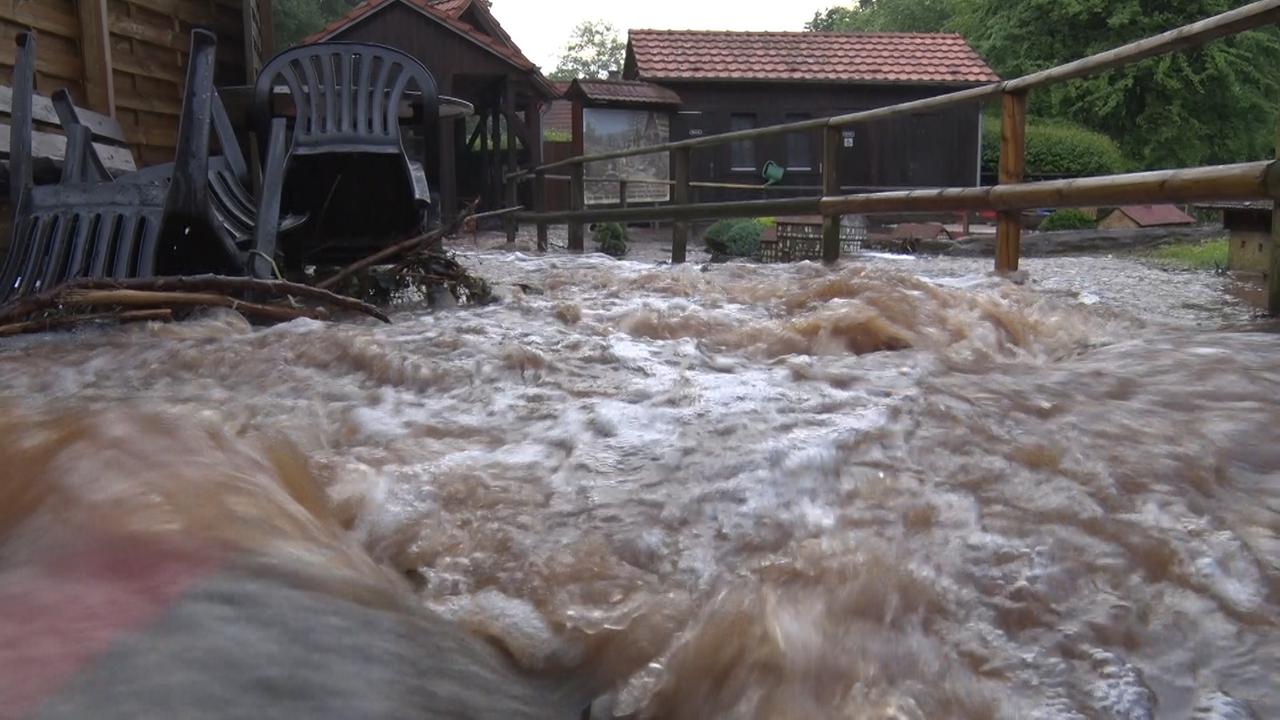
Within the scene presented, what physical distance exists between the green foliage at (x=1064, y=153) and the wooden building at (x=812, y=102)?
401 centimetres

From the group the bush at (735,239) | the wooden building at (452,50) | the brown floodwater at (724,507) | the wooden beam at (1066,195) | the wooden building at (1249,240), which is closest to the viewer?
the brown floodwater at (724,507)

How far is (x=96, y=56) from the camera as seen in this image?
575 cm

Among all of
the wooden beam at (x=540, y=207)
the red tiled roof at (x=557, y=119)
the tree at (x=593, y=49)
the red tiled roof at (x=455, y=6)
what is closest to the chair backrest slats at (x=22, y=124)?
the wooden beam at (x=540, y=207)

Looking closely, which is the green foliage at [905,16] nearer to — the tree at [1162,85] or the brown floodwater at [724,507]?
the tree at [1162,85]

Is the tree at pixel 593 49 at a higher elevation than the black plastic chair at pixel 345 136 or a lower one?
higher

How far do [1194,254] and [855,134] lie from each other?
13.7 m

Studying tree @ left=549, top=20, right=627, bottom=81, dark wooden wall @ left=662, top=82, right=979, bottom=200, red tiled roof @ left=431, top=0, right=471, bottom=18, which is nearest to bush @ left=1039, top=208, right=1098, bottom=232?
dark wooden wall @ left=662, top=82, right=979, bottom=200

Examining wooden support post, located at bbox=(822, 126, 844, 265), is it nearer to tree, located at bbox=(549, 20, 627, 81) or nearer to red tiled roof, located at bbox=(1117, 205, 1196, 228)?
red tiled roof, located at bbox=(1117, 205, 1196, 228)

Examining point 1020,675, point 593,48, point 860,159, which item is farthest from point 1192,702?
point 593,48

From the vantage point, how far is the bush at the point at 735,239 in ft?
40.9

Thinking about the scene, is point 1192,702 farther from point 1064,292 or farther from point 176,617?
point 1064,292

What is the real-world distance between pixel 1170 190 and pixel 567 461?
2520 millimetres

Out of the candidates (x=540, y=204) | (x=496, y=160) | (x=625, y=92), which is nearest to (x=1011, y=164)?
(x=540, y=204)

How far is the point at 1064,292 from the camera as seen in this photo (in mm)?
4562
